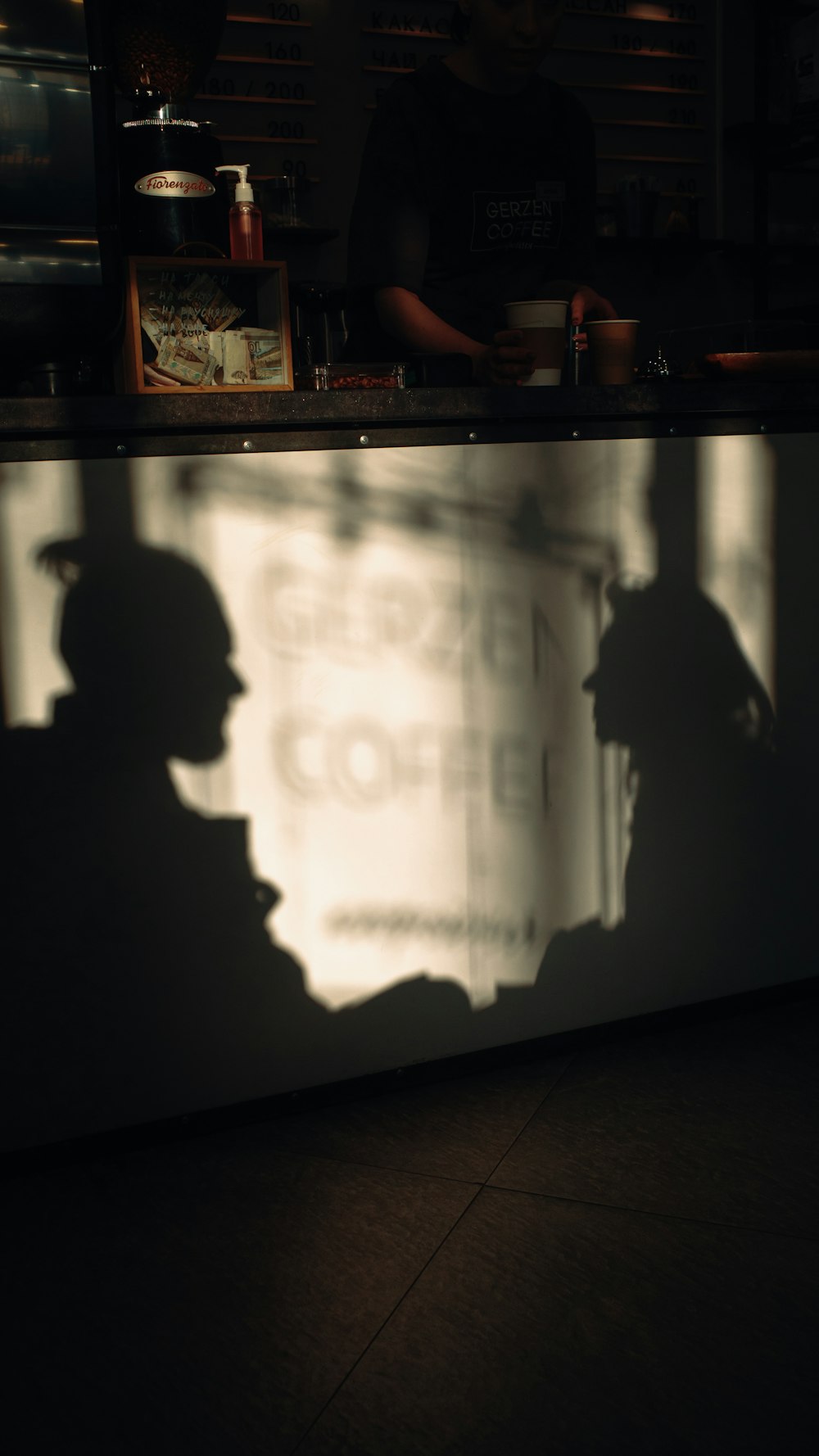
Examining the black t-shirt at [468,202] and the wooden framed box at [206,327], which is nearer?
the wooden framed box at [206,327]

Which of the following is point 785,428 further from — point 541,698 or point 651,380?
point 541,698

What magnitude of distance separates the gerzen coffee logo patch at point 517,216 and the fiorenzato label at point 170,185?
38.1 inches

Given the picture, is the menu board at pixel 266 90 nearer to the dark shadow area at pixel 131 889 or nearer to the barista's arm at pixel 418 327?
the barista's arm at pixel 418 327

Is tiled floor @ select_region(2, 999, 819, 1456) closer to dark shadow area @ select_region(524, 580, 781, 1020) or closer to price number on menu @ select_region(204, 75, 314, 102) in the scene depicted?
dark shadow area @ select_region(524, 580, 781, 1020)

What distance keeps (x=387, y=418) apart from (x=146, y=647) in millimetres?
396

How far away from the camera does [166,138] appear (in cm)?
152

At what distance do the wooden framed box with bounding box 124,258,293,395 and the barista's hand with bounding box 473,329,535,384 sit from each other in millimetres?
260

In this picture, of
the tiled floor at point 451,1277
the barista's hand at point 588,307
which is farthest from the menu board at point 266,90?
the tiled floor at point 451,1277

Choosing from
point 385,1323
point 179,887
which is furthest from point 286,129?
point 385,1323

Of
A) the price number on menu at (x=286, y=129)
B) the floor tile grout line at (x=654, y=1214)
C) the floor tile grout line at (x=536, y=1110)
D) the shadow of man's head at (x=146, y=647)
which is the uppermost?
the price number on menu at (x=286, y=129)

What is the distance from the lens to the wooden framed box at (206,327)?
1469mm

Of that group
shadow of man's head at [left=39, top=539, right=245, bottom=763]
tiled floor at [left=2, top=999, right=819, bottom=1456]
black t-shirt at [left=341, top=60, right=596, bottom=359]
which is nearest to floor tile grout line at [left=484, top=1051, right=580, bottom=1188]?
tiled floor at [left=2, top=999, right=819, bottom=1456]

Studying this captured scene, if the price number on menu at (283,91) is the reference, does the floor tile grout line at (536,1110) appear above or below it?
below

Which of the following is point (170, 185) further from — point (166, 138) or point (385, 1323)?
point (385, 1323)
